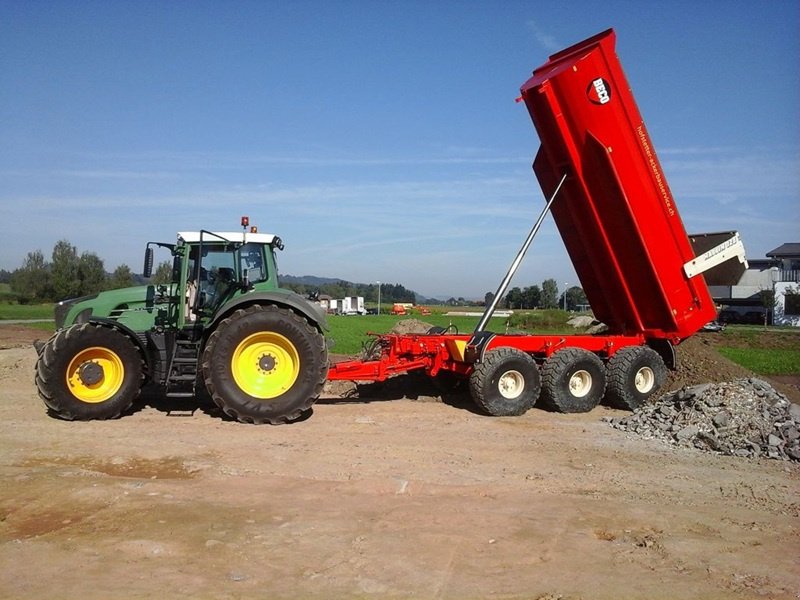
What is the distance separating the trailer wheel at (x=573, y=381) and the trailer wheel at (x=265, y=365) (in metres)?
3.64

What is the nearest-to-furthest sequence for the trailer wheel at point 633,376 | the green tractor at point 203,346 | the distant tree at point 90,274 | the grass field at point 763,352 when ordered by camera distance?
1. the green tractor at point 203,346
2. the trailer wheel at point 633,376
3. the grass field at point 763,352
4. the distant tree at point 90,274

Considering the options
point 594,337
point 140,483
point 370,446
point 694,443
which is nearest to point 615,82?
point 594,337

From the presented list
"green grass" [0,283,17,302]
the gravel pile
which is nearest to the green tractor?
the gravel pile

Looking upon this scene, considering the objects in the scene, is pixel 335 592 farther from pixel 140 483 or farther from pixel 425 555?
pixel 140 483

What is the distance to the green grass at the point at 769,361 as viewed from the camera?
19.4 m

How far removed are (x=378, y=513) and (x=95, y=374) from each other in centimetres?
503

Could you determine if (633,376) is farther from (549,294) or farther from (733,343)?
(549,294)

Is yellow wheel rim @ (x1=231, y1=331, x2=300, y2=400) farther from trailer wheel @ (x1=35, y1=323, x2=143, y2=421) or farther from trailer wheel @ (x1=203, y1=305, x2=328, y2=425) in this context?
trailer wheel @ (x1=35, y1=323, x2=143, y2=421)

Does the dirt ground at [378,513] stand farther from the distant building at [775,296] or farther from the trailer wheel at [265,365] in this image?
the distant building at [775,296]

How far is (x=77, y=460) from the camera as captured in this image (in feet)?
22.7

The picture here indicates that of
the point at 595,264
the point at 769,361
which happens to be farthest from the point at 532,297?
the point at 595,264

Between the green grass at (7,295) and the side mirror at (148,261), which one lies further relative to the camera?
the green grass at (7,295)

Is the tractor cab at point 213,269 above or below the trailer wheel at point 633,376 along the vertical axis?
above

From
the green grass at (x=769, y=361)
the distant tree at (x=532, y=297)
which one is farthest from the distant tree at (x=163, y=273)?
the distant tree at (x=532, y=297)
